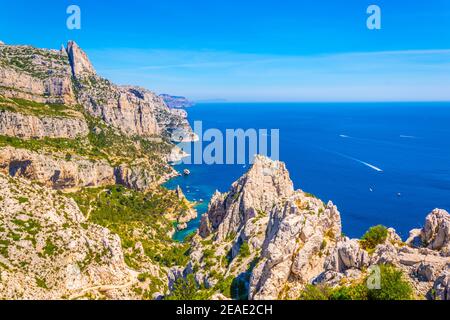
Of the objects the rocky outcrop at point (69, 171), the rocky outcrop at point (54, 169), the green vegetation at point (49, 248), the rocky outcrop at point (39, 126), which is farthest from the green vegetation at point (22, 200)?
the rocky outcrop at point (39, 126)

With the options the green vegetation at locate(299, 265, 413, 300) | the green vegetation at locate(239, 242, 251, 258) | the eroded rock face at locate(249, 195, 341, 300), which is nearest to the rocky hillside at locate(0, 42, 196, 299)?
the green vegetation at locate(239, 242, 251, 258)

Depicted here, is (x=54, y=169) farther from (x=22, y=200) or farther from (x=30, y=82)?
(x=22, y=200)

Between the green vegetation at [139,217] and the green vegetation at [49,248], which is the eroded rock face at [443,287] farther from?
the green vegetation at [139,217]

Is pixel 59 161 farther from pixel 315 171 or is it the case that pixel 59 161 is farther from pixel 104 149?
pixel 315 171

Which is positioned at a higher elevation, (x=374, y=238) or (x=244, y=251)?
(x=374, y=238)

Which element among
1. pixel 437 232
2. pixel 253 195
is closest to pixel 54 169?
pixel 253 195
